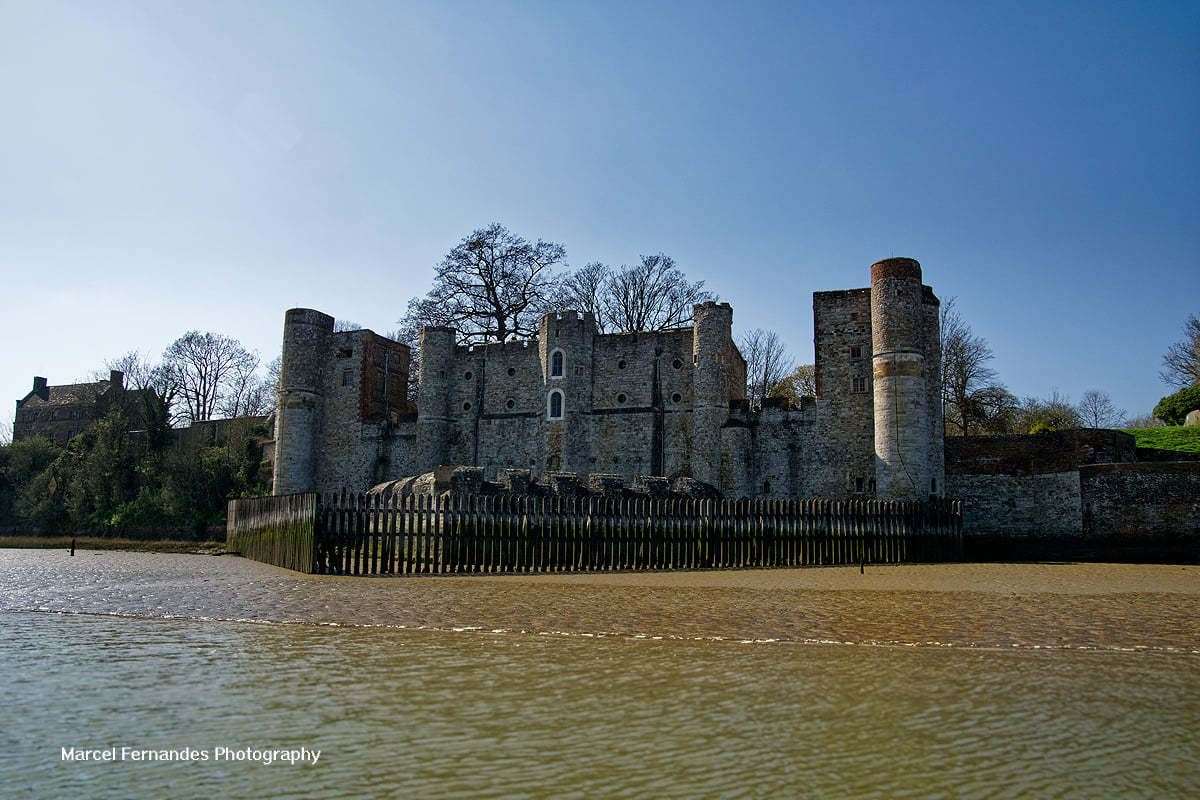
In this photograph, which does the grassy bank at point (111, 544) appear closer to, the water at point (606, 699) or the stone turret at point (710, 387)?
the stone turret at point (710, 387)

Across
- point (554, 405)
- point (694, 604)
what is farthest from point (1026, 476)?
point (694, 604)

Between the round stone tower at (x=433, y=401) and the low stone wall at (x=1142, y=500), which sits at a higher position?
the round stone tower at (x=433, y=401)

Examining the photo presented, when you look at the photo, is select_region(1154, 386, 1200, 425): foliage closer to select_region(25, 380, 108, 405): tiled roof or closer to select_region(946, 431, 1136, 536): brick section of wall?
select_region(946, 431, 1136, 536): brick section of wall

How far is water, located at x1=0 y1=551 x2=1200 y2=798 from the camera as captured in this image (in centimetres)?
417

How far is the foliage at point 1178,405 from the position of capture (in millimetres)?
37531

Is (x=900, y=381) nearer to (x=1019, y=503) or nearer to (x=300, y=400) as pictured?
(x=1019, y=503)

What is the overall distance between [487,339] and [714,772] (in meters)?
45.0

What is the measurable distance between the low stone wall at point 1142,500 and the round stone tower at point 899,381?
517cm

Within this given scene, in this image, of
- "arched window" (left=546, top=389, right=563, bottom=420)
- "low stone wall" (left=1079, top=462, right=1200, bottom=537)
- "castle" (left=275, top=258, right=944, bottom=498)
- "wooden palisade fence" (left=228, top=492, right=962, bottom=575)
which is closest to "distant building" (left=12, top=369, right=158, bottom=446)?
"castle" (left=275, top=258, right=944, bottom=498)

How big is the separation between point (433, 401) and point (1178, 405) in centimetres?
3260

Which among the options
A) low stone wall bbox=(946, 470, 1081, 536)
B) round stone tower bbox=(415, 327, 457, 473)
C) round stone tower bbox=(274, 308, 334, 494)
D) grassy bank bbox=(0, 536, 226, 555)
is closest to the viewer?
low stone wall bbox=(946, 470, 1081, 536)

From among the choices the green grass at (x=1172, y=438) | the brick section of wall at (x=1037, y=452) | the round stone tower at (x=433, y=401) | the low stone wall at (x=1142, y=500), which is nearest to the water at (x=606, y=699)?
the low stone wall at (x=1142, y=500)

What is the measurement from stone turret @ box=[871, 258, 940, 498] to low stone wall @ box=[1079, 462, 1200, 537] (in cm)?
507

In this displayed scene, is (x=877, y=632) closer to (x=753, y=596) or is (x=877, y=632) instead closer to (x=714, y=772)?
(x=753, y=596)
